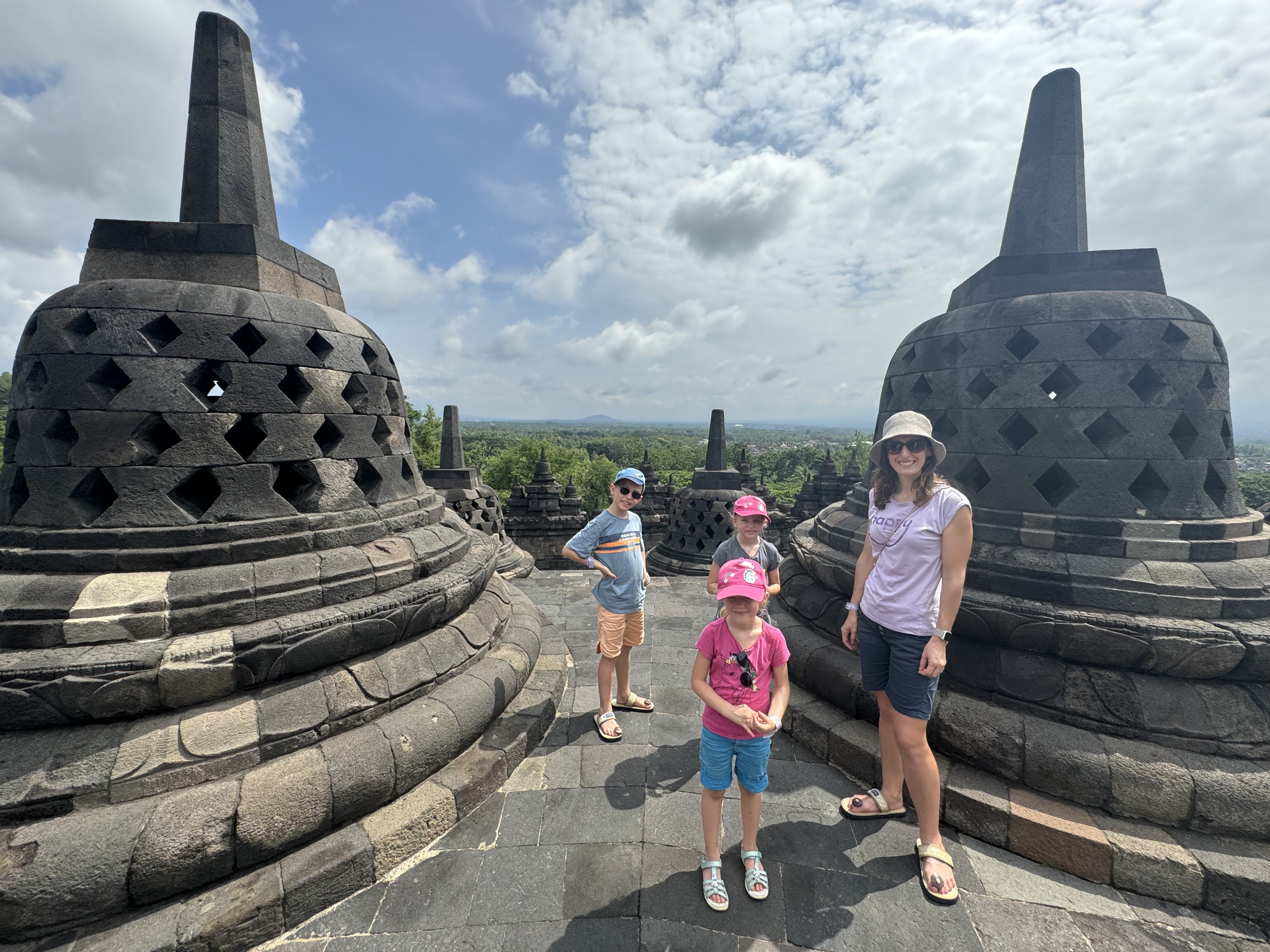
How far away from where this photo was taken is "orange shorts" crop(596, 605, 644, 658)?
3.52m

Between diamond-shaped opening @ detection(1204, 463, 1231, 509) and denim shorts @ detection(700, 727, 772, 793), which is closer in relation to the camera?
denim shorts @ detection(700, 727, 772, 793)

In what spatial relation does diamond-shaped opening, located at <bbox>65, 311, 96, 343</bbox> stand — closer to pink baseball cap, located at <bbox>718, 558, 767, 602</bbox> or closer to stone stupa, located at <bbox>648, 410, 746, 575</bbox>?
pink baseball cap, located at <bbox>718, 558, 767, 602</bbox>

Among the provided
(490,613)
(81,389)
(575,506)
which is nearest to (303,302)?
(81,389)

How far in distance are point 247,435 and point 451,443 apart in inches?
328

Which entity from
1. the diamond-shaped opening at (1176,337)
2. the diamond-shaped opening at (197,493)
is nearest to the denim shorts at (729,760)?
the diamond-shaped opening at (197,493)

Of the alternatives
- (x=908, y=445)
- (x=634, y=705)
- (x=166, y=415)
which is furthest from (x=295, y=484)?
(x=908, y=445)

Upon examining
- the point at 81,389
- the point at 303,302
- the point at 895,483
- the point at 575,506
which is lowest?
the point at 575,506

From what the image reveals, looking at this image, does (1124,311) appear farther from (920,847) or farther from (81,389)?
(81,389)

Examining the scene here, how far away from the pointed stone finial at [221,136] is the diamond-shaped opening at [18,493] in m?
1.98

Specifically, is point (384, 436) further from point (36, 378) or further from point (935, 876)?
point (935, 876)

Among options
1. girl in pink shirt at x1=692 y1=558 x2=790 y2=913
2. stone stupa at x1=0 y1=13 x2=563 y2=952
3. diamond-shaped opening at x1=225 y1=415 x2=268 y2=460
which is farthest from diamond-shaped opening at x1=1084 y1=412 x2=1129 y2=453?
diamond-shaped opening at x1=225 y1=415 x2=268 y2=460

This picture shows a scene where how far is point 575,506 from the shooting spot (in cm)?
1791

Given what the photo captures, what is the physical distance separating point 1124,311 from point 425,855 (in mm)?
5400

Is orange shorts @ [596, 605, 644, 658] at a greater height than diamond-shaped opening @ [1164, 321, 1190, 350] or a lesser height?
lesser
